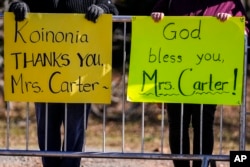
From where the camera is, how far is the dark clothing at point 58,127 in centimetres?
726

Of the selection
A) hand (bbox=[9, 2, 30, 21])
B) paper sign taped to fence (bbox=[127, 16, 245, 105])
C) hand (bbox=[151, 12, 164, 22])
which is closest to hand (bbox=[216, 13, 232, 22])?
paper sign taped to fence (bbox=[127, 16, 245, 105])

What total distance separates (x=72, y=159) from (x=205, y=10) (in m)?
1.64

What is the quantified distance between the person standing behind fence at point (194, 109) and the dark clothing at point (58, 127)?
2.47 feet

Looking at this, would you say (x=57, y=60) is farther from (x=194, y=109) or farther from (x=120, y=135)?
(x=120, y=135)

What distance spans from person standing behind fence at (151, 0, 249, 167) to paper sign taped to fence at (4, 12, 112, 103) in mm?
589

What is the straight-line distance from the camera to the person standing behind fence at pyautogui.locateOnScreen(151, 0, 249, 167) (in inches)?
288

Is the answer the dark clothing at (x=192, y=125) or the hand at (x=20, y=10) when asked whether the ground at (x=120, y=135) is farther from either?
the hand at (x=20, y=10)

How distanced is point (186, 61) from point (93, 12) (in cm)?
85

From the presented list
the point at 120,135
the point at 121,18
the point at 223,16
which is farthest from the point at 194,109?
the point at 120,135

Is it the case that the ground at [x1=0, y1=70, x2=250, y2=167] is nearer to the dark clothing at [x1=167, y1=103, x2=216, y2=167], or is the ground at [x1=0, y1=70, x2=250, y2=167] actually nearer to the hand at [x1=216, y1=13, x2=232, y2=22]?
the dark clothing at [x1=167, y1=103, x2=216, y2=167]

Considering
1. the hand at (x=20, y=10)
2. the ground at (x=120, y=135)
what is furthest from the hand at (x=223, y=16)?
the ground at (x=120, y=135)

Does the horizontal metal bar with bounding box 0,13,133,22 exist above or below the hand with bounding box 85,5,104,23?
below

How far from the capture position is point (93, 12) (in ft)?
23.1

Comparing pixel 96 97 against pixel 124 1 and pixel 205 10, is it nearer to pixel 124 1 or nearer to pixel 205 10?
pixel 205 10
